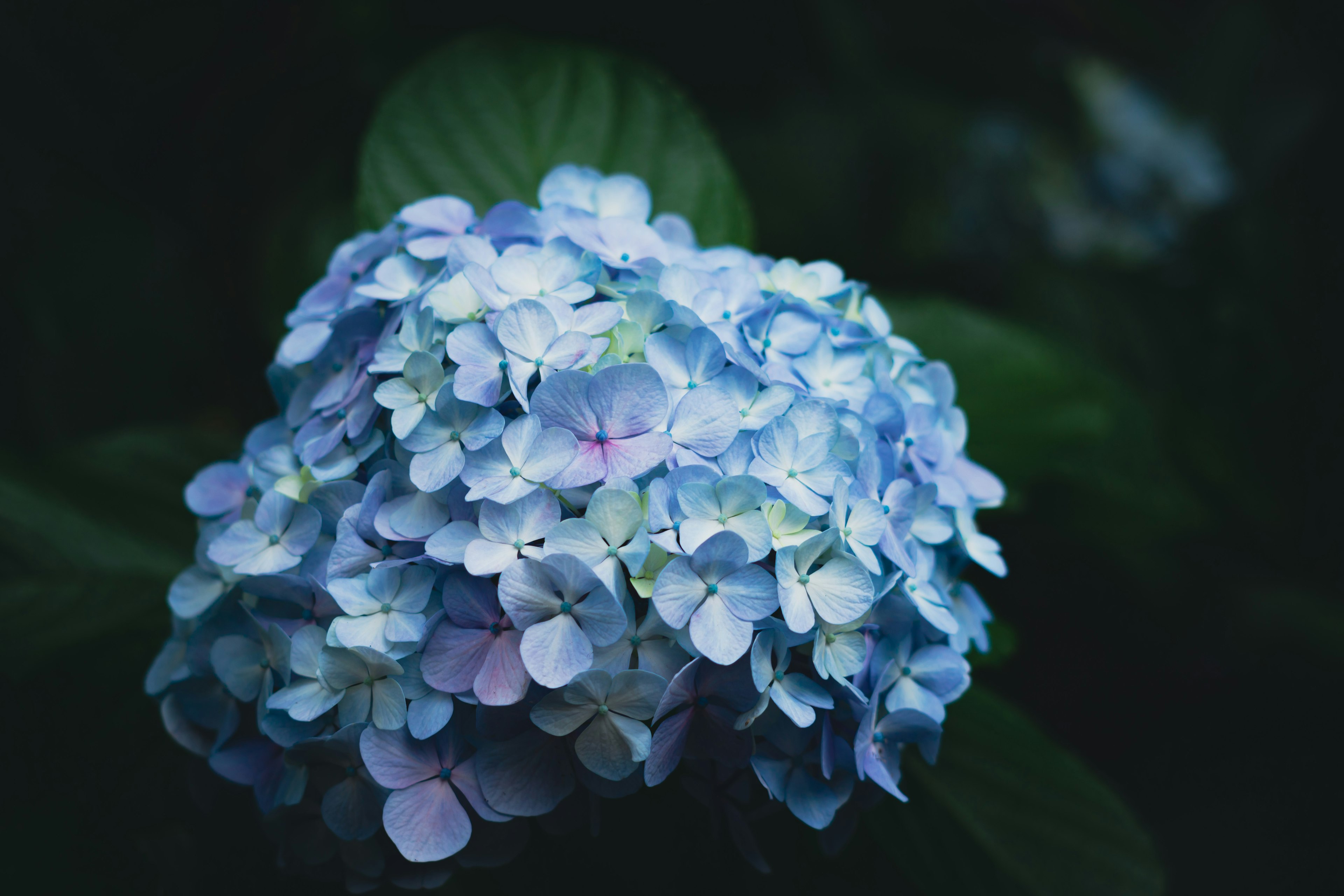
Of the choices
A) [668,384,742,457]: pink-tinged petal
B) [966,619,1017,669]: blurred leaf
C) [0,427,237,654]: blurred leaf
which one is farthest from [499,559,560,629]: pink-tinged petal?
[0,427,237,654]: blurred leaf

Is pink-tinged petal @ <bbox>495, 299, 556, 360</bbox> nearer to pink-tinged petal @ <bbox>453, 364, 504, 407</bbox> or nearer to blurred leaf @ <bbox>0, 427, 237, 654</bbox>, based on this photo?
pink-tinged petal @ <bbox>453, 364, 504, 407</bbox>

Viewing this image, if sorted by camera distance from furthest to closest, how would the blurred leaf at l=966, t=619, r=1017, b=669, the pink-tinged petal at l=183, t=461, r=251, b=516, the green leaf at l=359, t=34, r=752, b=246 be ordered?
the green leaf at l=359, t=34, r=752, b=246 → the blurred leaf at l=966, t=619, r=1017, b=669 → the pink-tinged petal at l=183, t=461, r=251, b=516

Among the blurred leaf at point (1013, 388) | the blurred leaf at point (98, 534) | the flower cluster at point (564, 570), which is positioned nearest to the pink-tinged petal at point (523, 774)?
the flower cluster at point (564, 570)

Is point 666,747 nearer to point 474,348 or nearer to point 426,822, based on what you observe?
point 426,822

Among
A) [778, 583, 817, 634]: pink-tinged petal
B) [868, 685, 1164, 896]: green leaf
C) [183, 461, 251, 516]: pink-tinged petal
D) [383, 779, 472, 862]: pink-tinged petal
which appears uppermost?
[778, 583, 817, 634]: pink-tinged petal

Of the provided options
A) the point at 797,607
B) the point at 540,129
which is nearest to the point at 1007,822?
the point at 797,607

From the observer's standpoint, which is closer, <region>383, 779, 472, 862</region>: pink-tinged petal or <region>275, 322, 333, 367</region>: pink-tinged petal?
<region>383, 779, 472, 862</region>: pink-tinged petal

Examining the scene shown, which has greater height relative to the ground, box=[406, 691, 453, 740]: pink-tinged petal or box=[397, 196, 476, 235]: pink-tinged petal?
box=[397, 196, 476, 235]: pink-tinged petal
